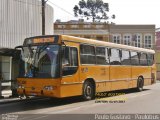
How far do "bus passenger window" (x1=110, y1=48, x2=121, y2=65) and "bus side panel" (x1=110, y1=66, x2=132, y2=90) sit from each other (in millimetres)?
273

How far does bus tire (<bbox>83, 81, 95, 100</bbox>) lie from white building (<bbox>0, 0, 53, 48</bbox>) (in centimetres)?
919

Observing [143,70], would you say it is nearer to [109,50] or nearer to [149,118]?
[109,50]

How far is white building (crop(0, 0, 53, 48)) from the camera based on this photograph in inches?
1069

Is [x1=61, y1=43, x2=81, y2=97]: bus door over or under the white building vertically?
under

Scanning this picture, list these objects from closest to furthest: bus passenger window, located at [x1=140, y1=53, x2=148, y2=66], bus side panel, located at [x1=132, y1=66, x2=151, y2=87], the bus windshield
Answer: the bus windshield < bus side panel, located at [x1=132, y1=66, x2=151, y2=87] < bus passenger window, located at [x1=140, y1=53, x2=148, y2=66]

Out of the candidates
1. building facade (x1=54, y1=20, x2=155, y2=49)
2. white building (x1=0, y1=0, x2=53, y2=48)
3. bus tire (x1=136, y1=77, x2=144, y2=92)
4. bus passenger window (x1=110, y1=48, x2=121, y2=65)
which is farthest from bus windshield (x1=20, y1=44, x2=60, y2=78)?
building facade (x1=54, y1=20, x2=155, y2=49)

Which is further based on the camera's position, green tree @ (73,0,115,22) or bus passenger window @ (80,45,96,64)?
green tree @ (73,0,115,22)

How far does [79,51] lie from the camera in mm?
18438

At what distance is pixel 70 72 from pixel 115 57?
563 centimetres

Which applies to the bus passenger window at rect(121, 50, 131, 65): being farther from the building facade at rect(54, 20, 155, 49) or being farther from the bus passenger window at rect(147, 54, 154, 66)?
the building facade at rect(54, 20, 155, 49)

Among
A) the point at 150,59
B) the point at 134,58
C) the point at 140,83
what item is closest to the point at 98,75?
the point at 134,58

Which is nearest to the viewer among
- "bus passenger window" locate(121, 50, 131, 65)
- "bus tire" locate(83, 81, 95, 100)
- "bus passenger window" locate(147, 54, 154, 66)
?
"bus tire" locate(83, 81, 95, 100)

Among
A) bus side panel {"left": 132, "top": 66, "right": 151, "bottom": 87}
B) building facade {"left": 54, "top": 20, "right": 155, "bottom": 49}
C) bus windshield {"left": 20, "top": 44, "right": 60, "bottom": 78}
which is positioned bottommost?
bus side panel {"left": 132, "top": 66, "right": 151, "bottom": 87}

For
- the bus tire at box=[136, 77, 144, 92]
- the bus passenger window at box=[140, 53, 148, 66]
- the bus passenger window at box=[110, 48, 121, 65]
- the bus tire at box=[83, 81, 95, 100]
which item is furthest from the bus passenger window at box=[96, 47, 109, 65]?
the bus passenger window at box=[140, 53, 148, 66]
